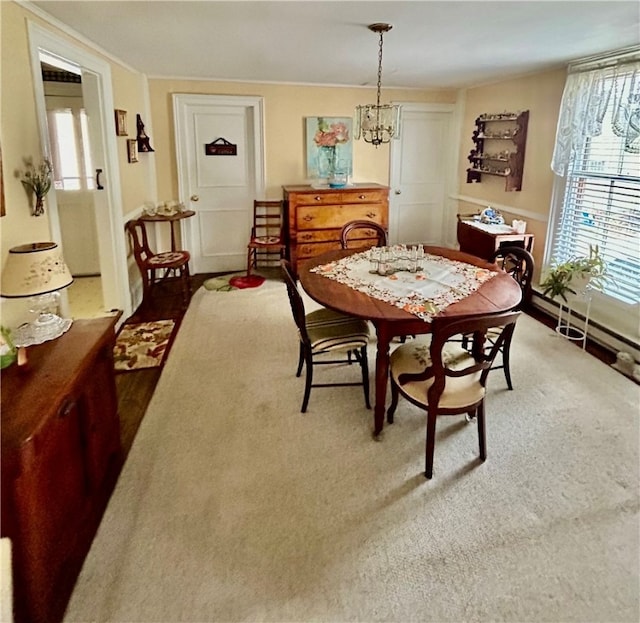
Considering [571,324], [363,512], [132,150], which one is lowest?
[363,512]

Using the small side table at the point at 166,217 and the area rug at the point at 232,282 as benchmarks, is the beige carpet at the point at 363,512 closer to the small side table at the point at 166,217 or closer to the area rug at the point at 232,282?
the area rug at the point at 232,282

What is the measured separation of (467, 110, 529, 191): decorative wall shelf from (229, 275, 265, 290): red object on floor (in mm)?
2730

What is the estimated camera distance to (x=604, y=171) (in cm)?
388

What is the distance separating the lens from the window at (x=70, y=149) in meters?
5.17

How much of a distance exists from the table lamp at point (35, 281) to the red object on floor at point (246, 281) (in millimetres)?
3172

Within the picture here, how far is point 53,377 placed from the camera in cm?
170

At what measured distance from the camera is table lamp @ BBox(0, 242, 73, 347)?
6.59 ft

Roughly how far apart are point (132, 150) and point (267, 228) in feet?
6.01

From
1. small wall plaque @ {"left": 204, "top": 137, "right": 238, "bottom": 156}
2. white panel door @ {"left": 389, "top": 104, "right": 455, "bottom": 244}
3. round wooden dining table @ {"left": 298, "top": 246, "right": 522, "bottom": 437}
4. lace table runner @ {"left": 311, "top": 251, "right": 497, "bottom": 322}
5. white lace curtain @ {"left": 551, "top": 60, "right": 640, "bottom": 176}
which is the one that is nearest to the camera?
round wooden dining table @ {"left": 298, "top": 246, "right": 522, "bottom": 437}

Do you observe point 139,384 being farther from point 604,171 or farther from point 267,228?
point 604,171

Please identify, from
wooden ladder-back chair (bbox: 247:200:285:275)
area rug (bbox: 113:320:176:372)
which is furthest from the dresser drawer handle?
wooden ladder-back chair (bbox: 247:200:285:275)

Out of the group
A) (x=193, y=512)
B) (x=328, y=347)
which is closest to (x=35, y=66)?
(x=328, y=347)

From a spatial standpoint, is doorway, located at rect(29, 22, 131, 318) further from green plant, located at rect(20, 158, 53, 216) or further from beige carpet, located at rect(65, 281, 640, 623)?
beige carpet, located at rect(65, 281, 640, 623)

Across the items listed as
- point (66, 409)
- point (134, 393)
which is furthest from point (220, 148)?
point (66, 409)
